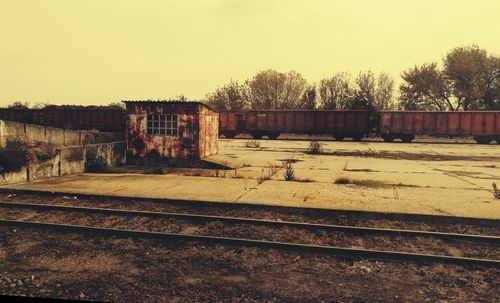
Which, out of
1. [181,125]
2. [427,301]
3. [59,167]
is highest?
[181,125]

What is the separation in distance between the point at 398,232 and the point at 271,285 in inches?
122

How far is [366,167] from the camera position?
610 inches

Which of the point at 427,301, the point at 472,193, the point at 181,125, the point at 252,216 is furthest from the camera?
the point at 181,125

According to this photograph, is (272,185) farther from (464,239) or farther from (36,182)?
(36,182)

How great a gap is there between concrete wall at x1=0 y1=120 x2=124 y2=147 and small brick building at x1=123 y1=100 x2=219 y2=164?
3.22 m

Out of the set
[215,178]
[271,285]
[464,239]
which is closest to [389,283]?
[271,285]

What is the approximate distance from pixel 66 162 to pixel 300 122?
21776 millimetres

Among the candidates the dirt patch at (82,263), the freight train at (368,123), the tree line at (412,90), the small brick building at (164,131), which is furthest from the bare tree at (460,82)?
the dirt patch at (82,263)

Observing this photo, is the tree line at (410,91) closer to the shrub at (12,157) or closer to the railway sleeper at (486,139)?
the railway sleeper at (486,139)

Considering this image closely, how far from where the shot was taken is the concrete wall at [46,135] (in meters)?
11.9

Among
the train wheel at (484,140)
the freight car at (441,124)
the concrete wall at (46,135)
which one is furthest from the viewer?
the train wheel at (484,140)

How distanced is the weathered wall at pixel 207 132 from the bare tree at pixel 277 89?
1341 inches

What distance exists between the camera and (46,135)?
14.5 m

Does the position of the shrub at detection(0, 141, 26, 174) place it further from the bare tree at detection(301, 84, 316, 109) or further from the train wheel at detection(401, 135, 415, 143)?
the bare tree at detection(301, 84, 316, 109)
